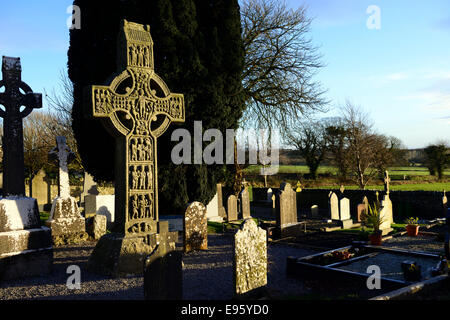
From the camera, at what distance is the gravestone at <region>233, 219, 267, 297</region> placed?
17.2 ft

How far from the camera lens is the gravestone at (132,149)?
6.97 metres

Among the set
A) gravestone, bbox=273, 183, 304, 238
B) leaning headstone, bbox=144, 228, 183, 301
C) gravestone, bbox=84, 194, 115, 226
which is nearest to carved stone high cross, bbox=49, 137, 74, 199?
gravestone, bbox=84, 194, 115, 226

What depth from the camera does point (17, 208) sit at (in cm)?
711

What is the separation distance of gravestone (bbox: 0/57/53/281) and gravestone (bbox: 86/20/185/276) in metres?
1.04

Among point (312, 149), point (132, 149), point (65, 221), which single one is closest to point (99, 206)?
point (65, 221)

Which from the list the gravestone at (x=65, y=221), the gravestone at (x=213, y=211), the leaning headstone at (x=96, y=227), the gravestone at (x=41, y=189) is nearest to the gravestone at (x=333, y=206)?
the gravestone at (x=213, y=211)

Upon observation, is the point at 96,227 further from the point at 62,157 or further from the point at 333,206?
the point at 333,206

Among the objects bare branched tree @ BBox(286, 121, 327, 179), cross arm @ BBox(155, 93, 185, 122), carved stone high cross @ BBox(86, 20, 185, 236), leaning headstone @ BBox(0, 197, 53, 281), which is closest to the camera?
leaning headstone @ BBox(0, 197, 53, 281)

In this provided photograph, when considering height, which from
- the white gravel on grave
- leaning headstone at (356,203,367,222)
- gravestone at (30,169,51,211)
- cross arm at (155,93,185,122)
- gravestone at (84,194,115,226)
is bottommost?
the white gravel on grave

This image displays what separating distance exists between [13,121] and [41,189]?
12.8 meters

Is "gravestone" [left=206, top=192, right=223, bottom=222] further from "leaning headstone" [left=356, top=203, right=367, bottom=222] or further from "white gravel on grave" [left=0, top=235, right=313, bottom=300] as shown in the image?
"white gravel on grave" [left=0, top=235, right=313, bottom=300]

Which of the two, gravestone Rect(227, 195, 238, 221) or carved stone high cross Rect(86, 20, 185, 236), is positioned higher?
carved stone high cross Rect(86, 20, 185, 236)
